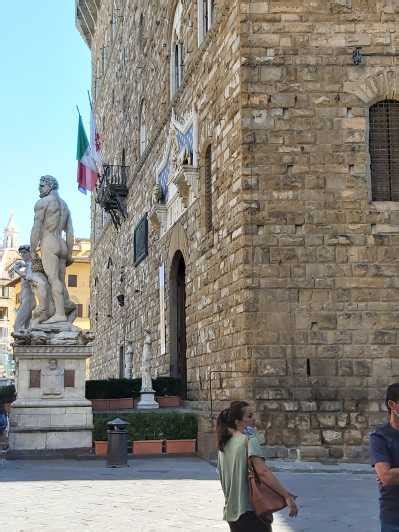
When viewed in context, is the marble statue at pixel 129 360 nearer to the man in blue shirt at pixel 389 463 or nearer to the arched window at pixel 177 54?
the arched window at pixel 177 54

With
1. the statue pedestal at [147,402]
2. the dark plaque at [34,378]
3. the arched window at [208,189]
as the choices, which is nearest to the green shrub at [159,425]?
the dark plaque at [34,378]

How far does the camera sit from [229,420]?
16.3 feet

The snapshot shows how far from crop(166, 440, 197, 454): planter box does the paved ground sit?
1311 mm

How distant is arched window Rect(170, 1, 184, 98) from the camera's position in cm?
1880

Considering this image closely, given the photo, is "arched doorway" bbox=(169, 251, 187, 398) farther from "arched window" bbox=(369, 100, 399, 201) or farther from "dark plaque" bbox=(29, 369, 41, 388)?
"arched window" bbox=(369, 100, 399, 201)

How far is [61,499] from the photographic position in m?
9.06

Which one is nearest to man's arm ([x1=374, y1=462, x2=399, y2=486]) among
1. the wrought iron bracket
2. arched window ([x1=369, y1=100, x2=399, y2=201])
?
arched window ([x1=369, y1=100, x2=399, y2=201])

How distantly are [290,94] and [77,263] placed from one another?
60.9m

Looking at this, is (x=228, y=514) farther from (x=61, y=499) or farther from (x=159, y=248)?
(x=159, y=248)

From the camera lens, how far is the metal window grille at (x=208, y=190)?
50.9 feet

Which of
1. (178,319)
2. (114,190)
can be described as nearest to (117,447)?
(178,319)

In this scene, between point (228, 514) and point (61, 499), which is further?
point (61, 499)

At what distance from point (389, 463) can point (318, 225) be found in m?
8.69

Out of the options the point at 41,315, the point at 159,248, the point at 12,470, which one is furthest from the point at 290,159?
the point at 159,248
